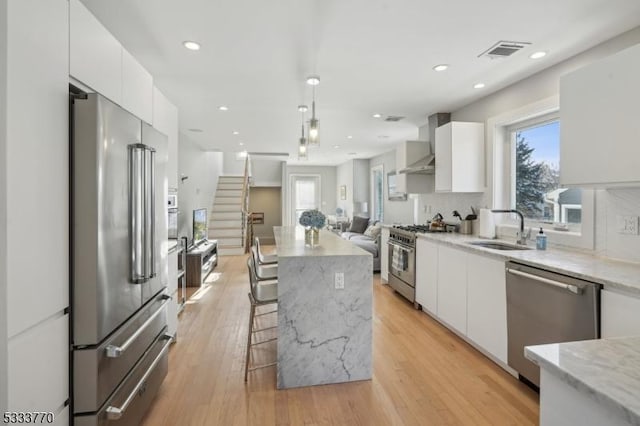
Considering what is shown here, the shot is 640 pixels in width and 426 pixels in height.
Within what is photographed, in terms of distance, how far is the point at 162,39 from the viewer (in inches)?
97.5

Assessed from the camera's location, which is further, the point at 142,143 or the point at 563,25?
the point at 563,25

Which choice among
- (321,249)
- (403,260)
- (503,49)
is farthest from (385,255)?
(503,49)

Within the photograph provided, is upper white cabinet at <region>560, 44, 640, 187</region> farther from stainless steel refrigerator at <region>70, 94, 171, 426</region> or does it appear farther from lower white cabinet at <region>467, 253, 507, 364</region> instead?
stainless steel refrigerator at <region>70, 94, 171, 426</region>

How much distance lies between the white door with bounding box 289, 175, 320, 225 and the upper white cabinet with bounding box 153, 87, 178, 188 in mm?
7710

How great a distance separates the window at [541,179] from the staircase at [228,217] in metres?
6.29

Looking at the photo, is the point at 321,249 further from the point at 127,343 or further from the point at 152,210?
the point at 127,343

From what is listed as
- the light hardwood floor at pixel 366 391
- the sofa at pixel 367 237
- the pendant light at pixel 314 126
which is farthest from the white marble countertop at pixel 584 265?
the sofa at pixel 367 237

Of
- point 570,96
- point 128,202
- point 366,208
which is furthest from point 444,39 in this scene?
point 366,208

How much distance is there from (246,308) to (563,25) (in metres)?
4.12

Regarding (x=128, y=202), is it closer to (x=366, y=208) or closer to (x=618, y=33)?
(x=618, y=33)

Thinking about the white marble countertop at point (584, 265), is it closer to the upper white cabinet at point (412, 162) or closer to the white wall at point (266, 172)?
the upper white cabinet at point (412, 162)

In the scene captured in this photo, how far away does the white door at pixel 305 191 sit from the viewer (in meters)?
10.9

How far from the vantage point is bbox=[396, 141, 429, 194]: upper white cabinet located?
15.8ft

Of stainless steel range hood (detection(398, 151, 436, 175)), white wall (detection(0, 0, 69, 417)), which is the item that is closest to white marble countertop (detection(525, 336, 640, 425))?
white wall (detection(0, 0, 69, 417))
